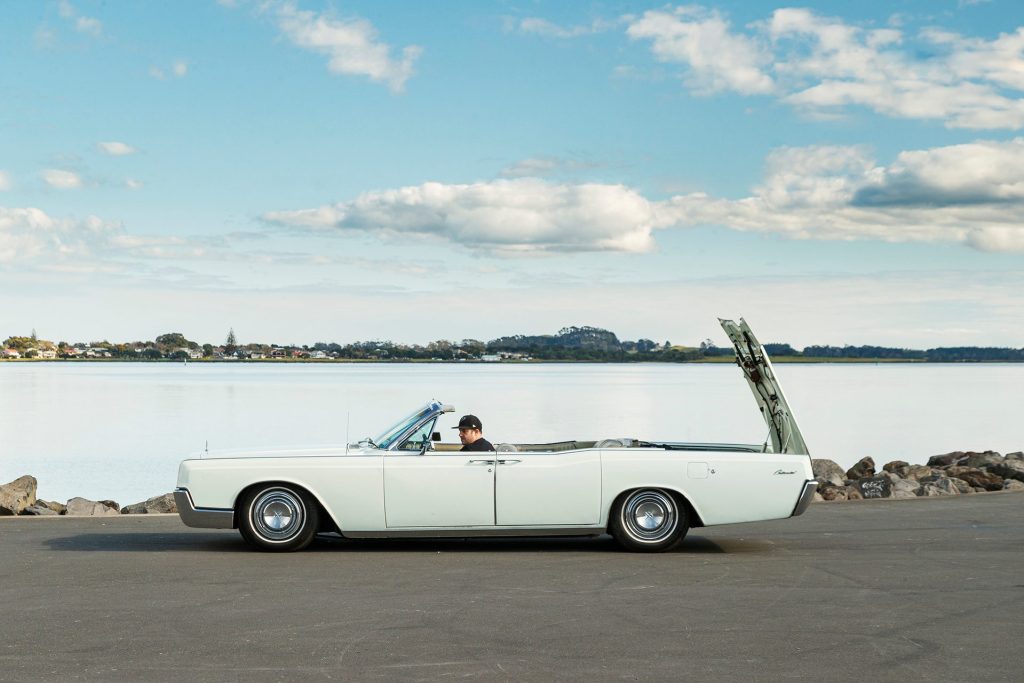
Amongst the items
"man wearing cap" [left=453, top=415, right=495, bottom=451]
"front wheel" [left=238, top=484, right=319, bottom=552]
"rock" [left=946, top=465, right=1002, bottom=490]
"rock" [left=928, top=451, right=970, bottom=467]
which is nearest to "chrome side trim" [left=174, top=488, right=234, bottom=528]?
"front wheel" [left=238, top=484, right=319, bottom=552]

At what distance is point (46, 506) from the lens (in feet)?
64.4

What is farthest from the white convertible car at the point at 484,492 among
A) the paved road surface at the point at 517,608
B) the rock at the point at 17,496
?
the rock at the point at 17,496

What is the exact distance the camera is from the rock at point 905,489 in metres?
18.9

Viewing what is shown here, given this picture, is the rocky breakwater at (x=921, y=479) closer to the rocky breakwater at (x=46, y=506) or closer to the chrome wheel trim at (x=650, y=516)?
the chrome wheel trim at (x=650, y=516)

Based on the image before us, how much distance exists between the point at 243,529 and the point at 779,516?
489 cm

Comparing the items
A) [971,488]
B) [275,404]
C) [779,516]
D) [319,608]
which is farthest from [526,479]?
[275,404]

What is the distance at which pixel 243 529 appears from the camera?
11.4 m

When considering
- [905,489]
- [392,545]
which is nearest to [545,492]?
[392,545]

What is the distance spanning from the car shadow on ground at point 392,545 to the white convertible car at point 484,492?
0.37 m

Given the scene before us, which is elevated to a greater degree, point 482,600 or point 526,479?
point 526,479

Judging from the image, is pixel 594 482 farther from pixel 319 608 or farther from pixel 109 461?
pixel 109 461

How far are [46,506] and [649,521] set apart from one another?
11930mm

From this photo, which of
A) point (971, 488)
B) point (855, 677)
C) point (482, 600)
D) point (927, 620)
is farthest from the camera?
point (971, 488)

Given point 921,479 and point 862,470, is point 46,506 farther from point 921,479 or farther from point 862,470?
point 862,470
